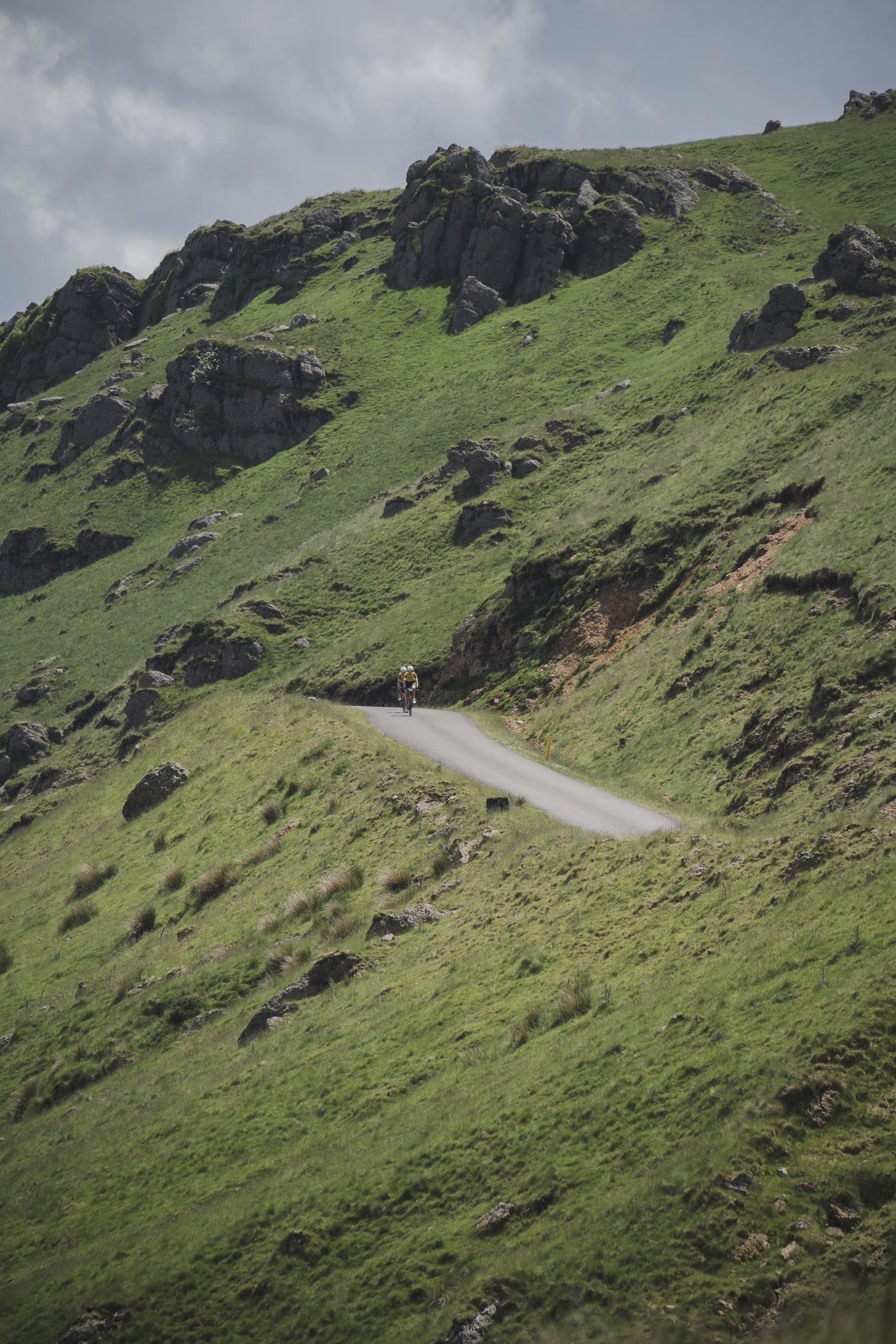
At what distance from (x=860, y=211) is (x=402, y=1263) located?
114130 millimetres

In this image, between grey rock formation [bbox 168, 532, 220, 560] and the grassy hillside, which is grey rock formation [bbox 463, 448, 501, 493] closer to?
the grassy hillside

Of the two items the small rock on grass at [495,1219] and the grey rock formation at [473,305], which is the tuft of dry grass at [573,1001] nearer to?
the small rock on grass at [495,1219]

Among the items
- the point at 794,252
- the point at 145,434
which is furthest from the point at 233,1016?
the point at 145,434

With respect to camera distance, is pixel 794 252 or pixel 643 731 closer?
pixel 643 731

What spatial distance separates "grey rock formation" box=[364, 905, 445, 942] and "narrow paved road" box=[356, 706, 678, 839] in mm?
3493

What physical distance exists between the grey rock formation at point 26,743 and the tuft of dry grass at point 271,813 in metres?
40.3

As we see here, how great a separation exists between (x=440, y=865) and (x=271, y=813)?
369 inches

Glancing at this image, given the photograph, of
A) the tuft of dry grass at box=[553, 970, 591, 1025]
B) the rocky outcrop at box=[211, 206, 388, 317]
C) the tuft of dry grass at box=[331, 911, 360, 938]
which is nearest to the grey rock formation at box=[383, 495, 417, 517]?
the tuft of dry grass at box=[331, 911, 360, 938]

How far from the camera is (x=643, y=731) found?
2559cm

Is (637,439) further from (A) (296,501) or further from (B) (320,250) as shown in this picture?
(B) (320,250)

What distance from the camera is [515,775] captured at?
80.5ft

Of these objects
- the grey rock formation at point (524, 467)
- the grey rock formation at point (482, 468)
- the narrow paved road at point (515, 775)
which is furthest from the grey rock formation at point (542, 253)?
the narrow paved road at point (515, 775)

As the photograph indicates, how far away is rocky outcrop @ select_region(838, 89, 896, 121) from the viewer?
125812 mm

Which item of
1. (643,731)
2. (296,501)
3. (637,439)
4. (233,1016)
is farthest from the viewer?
(296,501)
